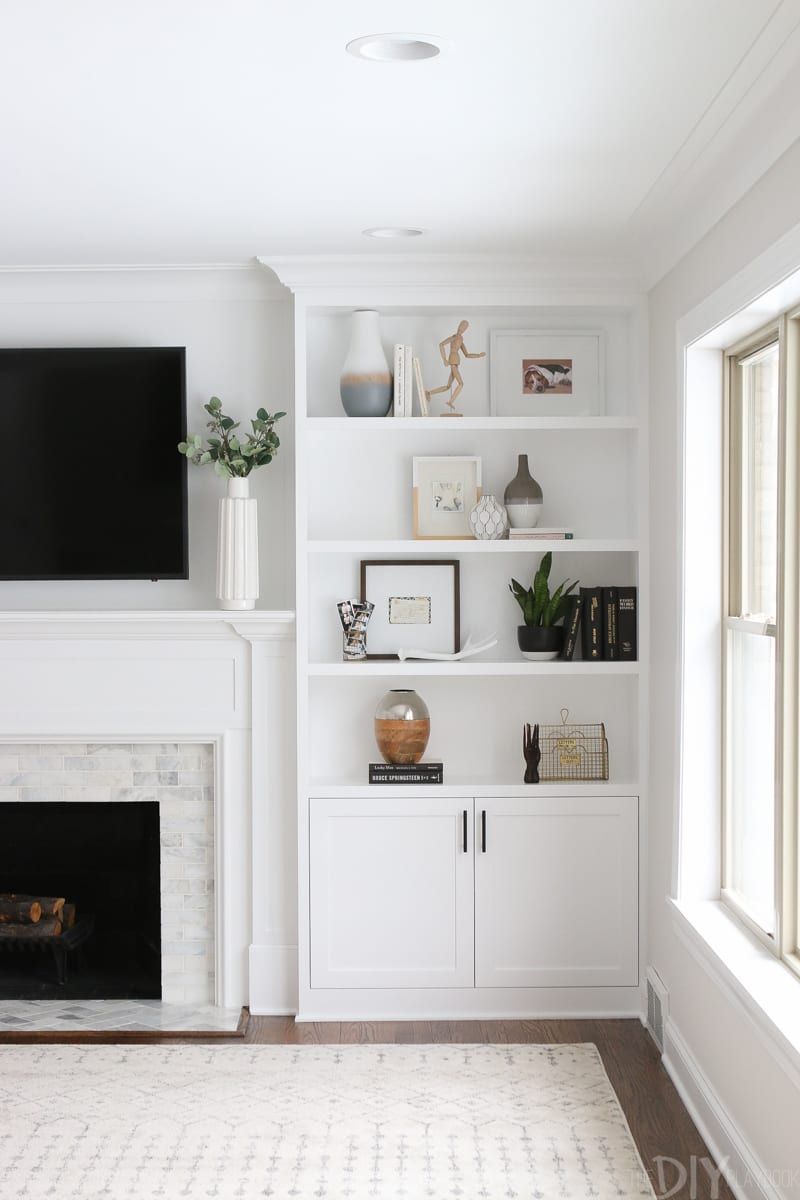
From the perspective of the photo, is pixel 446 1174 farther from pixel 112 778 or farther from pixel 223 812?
pixel 112 778

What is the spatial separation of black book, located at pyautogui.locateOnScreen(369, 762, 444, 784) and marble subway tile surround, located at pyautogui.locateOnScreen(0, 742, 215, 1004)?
0.58 metres

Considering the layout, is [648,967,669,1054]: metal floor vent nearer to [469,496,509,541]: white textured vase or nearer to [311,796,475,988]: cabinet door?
[311,796,475,988]: cabinet door

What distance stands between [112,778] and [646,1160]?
2085mm

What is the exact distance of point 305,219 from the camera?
321 cm

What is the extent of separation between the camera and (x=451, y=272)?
3.69 metres

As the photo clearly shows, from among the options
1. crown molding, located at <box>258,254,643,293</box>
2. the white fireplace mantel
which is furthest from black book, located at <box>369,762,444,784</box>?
crown molding, located at <box>258,254,643,293</box>

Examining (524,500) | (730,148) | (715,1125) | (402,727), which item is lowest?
(715,1125)

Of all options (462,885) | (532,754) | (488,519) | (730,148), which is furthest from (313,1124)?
(730,148)

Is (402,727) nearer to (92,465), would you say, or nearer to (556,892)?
(556,892)

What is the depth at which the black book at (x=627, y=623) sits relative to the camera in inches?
148

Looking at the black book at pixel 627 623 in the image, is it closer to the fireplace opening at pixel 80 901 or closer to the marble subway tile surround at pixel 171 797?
the marble subway tile surround at pixel 171 797

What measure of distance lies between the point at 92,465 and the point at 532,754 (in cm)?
180

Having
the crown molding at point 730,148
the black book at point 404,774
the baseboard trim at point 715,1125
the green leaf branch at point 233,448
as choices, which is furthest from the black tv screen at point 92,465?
the baseboard trim at point 715,1125

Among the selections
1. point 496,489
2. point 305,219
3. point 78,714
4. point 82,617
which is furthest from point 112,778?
point 305,219
